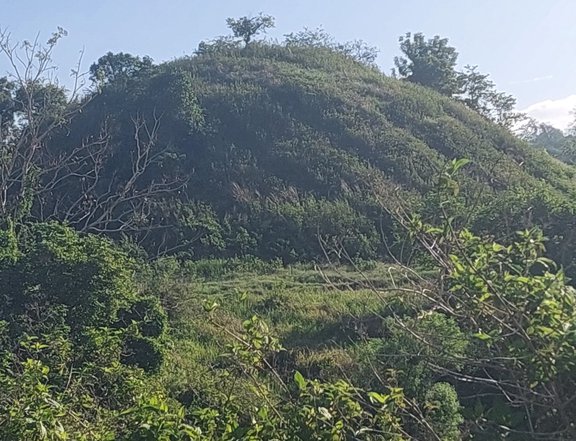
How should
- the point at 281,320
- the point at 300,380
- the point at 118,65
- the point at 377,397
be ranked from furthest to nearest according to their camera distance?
the point at 118,65, the point at 281,320, the point at 300,380, the point at 377,397

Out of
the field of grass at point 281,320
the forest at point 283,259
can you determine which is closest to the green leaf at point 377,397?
the forest at point 283,259

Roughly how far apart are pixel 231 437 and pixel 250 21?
31.9 meters

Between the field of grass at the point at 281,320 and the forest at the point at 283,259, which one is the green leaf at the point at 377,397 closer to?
the forest at the point at 283,259

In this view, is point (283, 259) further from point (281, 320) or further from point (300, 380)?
point (300, 380)

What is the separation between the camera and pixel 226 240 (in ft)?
59.0

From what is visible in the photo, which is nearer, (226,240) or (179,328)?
(179,328)

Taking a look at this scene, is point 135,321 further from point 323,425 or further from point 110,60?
point 110,60

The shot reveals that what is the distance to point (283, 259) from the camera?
1714 centimetres

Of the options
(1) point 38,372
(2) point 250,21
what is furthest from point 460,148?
(1) point 38,372

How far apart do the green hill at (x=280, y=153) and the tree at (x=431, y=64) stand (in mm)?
3689

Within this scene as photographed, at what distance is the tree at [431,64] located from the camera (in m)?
32.4

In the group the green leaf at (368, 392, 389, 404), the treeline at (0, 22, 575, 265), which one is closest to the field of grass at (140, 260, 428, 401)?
the treeline at (0, 22, 575, 265)

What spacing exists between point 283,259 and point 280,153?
587 cm

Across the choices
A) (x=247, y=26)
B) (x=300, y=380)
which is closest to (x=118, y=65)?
(x=247, y=26)
